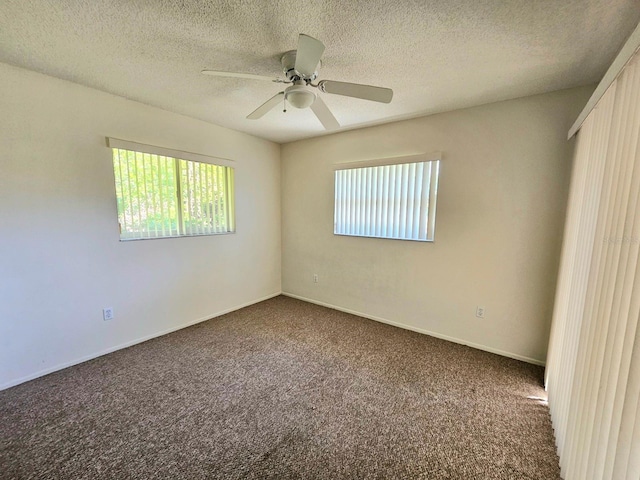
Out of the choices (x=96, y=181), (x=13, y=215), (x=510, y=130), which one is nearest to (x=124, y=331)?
(x=13, y=215)

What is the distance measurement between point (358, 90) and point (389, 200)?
5.86 ft

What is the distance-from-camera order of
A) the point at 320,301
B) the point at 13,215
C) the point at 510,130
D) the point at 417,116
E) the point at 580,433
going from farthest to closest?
the point at 320,301
the point at 417,116
the point at 510,130
the point at 13,215
the point at 580,433

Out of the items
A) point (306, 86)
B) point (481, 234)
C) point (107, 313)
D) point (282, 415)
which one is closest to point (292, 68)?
point (306, 86)

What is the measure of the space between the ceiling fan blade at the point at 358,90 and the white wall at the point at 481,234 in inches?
57.3

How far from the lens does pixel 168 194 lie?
9.62 ft

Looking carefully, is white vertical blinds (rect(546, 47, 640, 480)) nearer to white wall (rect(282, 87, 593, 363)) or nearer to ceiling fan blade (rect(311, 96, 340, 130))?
white wall (rect(282, 87, 593, 363))

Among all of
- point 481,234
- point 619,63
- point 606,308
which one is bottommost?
point 606,308

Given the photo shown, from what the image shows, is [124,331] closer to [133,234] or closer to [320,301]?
[133,234]

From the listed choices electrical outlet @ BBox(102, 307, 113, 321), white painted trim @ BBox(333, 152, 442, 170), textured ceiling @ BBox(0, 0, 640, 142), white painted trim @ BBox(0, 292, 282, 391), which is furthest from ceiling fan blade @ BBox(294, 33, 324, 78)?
white painted trim @ BBox(0, 292, 282, 391)

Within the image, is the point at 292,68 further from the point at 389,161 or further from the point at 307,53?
the point at 389,161

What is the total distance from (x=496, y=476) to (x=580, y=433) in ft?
1.62

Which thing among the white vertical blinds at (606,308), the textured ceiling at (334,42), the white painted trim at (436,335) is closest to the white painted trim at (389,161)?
the textured ceiling at (334,42)

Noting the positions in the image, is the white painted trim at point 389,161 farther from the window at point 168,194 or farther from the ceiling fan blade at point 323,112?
the window at point 168,194

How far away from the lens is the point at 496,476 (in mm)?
1374
